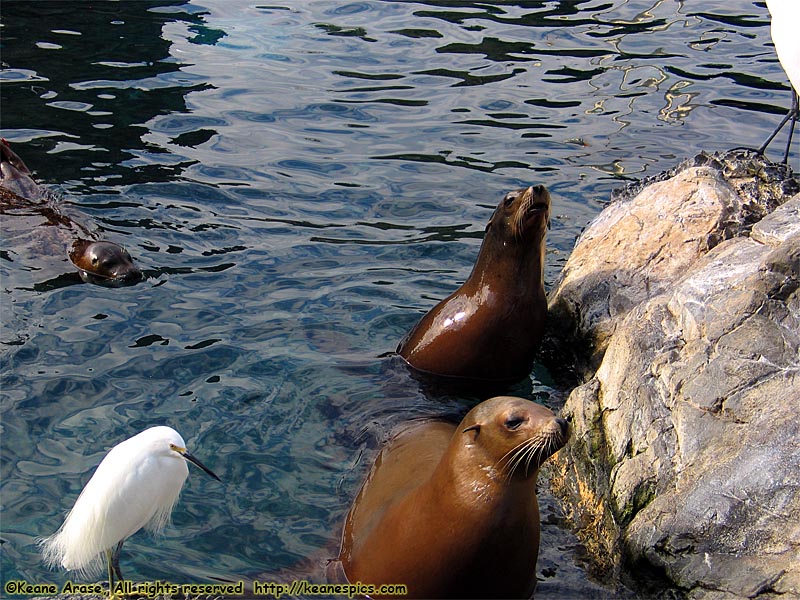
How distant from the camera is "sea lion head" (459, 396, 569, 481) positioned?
3684 mm

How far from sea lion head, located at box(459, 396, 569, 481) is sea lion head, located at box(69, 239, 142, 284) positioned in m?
3.56

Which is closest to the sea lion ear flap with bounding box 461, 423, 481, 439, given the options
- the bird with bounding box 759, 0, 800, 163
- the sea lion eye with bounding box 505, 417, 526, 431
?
the sea lion eye with bounding box 505, 417, 526, 431

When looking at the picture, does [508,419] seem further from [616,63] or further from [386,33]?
[386,33]

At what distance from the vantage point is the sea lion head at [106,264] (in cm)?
676

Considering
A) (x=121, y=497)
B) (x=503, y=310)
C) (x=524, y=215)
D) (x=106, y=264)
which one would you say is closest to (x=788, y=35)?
(x=524, y=215)

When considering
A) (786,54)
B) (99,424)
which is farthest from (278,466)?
(786,54)

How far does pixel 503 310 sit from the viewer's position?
5.54 meters

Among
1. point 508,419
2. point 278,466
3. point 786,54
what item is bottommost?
point 278,466

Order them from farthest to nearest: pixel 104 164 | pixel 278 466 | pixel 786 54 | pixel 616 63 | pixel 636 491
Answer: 1. pixel 616 63
2. pixel 104 164
3. pixel 786 54
4. pixel 278 466
5. pixel 636 491

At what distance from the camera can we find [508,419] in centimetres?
383

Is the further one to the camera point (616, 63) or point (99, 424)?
point (616, 63)

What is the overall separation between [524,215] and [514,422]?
6.13 feet

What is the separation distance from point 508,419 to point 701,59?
8416 mm

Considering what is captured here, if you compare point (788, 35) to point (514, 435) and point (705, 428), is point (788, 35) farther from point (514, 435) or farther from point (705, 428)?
point (514, 435)
